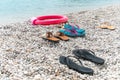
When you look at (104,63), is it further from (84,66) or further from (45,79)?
(45,79)

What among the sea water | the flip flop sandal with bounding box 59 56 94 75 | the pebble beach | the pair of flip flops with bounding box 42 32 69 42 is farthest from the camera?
the sea water

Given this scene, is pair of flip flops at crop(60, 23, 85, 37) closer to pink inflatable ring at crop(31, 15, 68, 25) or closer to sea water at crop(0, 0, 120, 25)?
pink inflatable ring at crop(31, 15, 68, 25)

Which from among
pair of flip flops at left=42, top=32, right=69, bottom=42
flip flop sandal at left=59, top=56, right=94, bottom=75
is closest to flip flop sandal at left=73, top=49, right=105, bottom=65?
flip flop sandal at left=59, top=56, right=94, bottom=75

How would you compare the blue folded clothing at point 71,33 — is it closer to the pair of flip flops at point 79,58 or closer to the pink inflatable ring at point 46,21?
the pair of flip flops at point 79,58

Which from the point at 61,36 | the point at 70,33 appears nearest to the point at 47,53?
the point at 61,36

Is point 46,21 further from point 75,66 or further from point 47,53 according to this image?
point 75,66

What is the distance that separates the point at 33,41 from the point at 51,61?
174cm

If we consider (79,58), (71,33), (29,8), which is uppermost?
(71,33)

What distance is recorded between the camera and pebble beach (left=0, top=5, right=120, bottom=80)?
5.36 m

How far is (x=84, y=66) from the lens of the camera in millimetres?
6176

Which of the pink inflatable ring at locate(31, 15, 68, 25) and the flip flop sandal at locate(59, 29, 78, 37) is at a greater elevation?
the pink inflatable ring at locate(31, 15, 68, 25)

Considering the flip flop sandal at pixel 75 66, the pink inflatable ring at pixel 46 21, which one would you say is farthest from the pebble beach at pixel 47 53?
the pink inflatable ring at pixel 46 21

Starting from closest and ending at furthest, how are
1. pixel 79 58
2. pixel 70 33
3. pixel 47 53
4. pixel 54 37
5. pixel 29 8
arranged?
1. pixel 79 58
2. pixel 47 53
3. pixel 54 37
4. pixel 70 33
5. pixel 29 8

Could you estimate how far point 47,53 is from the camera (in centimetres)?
679
